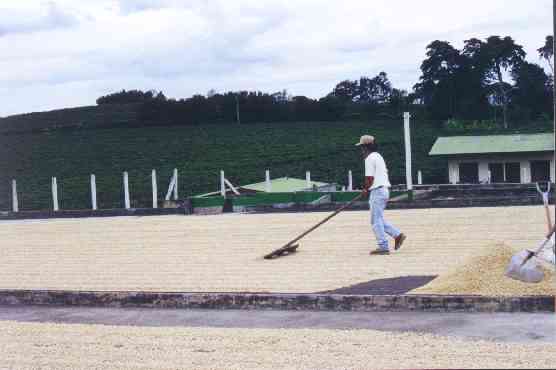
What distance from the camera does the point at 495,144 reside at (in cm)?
3638

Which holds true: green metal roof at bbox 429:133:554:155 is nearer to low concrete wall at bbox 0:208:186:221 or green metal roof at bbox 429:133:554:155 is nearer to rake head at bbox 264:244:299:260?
low concrete wall at bbox 0:208:186:221

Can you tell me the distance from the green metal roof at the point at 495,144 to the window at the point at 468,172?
2.82 ft

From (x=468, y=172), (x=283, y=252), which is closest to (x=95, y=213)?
(x=283, y=252)

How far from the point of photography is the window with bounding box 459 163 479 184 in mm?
36750

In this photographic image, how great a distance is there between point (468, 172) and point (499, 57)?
96.7 ft

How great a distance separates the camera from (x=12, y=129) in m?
72.3

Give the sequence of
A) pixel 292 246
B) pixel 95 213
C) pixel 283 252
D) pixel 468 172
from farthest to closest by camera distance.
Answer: pixel 468 172
pixel 95 213
pixel 292 246
pixel 283 252

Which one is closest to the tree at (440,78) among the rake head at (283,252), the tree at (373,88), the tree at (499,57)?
the tree at (499,57)

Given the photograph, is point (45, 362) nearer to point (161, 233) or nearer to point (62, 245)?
point (62, 245)

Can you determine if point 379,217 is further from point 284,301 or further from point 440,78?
point 440,78

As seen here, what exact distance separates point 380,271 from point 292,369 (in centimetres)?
405

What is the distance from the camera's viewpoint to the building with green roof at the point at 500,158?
3544 centimetres

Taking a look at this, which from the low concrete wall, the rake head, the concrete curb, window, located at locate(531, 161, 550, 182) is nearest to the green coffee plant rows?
window, located at locate(531, 161, 550, 182)

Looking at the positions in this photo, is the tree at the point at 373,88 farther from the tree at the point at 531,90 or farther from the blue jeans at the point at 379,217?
the blue jeans at the point at 379,217
